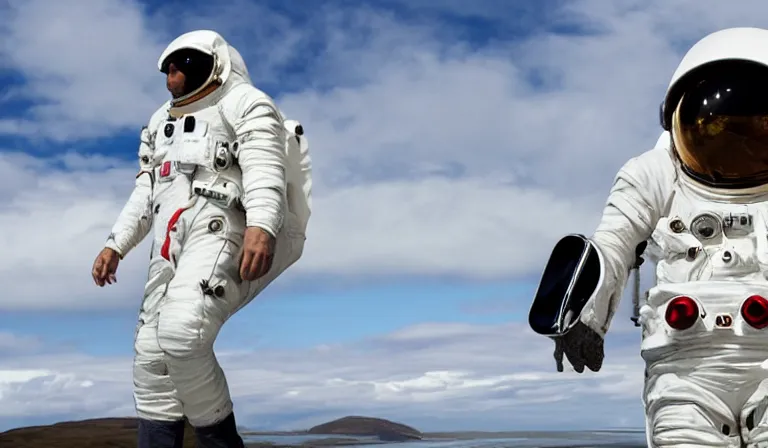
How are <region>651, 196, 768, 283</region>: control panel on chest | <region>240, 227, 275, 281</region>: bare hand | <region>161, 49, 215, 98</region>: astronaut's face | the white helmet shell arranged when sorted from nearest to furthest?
<region>651, 196, 768, 283</region>: control panel on chest → the white helmet shell → <region>240, 227, 275, 281</region>: bare hand → <region>161, 49, 215, 98</region>: astronaut's face

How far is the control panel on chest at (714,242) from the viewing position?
140 inches

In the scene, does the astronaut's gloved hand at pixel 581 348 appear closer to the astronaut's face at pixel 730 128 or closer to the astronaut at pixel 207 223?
the astronaut's face at pixel 730 128

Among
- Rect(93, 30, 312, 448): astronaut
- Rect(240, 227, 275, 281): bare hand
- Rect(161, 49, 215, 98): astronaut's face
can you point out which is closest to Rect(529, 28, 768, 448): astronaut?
Rect(240, 227, 275, 281): bare hand

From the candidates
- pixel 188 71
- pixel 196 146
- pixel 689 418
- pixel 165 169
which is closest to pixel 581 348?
pixel 689 418

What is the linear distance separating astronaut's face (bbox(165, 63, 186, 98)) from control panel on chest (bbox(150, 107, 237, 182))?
0.57ft

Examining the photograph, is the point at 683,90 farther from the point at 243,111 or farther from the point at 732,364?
the point at 243,111

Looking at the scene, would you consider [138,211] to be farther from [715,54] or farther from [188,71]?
[715,54]

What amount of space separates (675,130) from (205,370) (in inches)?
94.2

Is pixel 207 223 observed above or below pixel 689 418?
above

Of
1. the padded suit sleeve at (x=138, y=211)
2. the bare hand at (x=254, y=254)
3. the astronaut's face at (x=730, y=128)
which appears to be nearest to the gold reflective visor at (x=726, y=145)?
the astronaut's face at (x=730, y=128)

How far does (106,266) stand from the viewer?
5555 millimetres

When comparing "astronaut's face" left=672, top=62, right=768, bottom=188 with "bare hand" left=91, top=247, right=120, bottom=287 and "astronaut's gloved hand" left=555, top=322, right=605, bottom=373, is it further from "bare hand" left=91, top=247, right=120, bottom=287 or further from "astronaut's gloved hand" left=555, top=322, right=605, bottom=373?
"bare hand" left=91, top=247, right=120, bottom=287

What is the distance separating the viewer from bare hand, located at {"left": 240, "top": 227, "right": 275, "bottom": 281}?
4.73 m

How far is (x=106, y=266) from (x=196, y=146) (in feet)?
3.24
